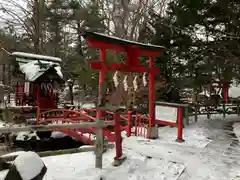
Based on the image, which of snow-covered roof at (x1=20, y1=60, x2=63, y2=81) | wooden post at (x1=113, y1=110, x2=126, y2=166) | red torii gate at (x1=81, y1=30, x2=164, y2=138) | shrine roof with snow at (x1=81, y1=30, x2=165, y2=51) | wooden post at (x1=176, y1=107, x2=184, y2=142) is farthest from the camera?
snow-covered roof at (x1=20, y1=60, x2=63, y2=81)

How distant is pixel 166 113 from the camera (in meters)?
8.51

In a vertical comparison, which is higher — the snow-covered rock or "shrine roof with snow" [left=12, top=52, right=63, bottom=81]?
"shrine roof with snow" [left=12, top=52, right=63, bottom=81]

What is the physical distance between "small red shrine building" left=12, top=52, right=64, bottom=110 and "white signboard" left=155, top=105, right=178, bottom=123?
262 inches

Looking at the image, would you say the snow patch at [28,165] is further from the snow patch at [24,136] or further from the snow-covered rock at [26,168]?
the snow patch at [24,136]

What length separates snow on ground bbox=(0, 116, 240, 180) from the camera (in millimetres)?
4457

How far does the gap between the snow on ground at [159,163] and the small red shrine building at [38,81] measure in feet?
23.1

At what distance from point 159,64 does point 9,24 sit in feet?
41.2

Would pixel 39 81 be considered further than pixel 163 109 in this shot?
Yes

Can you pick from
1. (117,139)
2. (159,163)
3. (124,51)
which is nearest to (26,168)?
(117,139)

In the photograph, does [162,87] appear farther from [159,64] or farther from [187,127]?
[187,127]

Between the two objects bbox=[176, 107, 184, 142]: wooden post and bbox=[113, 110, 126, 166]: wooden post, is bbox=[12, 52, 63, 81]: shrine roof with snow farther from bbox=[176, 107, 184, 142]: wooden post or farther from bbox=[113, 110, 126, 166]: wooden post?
bbox=[113, 110, 126, 166]: wooden post

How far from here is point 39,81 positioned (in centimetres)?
1248

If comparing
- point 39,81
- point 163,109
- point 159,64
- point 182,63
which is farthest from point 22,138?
point 182,63

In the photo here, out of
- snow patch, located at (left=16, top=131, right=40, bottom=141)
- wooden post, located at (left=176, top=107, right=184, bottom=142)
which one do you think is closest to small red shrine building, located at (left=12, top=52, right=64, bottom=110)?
snow patch, located at (left=16, top=131, right=40, bottom=141)
